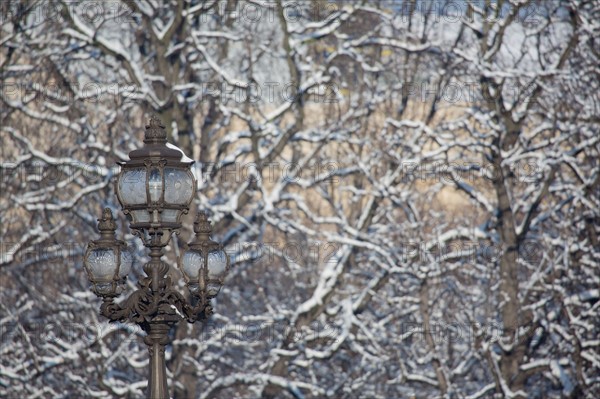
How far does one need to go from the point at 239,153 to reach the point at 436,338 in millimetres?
3835

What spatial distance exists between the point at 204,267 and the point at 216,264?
0.10 m

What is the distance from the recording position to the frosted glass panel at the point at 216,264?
325 inches

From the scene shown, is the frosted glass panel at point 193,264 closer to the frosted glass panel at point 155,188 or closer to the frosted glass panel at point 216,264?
the frosted glass panel at point 216,264

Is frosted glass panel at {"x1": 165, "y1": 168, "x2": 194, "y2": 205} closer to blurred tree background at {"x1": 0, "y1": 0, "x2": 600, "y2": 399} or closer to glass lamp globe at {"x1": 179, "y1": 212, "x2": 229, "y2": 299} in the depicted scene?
glass lamp globe at {"x1": 179, "y1": 212, "x2": 229, "y2": 299}

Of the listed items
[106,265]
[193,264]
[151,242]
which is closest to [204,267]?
[193,264]

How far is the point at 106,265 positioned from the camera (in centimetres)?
789

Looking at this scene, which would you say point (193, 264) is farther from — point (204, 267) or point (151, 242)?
point (151, 242)

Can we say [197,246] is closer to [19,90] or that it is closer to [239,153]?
[239,153]

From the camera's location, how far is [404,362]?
16562mm

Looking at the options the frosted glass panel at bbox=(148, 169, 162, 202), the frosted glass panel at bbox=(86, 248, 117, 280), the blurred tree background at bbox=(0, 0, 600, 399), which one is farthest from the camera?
the blurred tree background at bbox=(0, 0, 600, 399)

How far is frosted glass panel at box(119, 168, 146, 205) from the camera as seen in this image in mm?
7707

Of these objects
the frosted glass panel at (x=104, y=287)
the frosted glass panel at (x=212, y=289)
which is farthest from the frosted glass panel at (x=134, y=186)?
the frosted glass panel at (x=212, y=289)

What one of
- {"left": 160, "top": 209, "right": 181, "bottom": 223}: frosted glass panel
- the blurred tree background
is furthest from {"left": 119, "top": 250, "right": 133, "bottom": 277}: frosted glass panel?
the blurred tree background

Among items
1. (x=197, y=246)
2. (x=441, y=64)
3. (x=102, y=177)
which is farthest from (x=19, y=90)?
(x=197, y=246)
